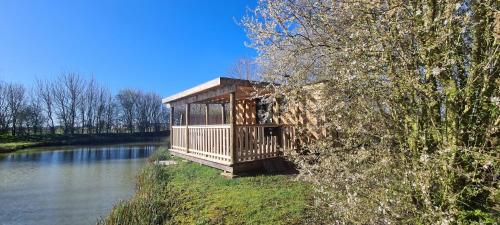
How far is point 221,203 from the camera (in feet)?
17.1

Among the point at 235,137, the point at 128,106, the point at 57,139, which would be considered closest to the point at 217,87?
the point at 235,137

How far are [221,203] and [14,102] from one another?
40.7 m

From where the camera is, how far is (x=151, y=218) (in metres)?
4.98

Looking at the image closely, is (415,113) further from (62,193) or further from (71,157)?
(71,157)

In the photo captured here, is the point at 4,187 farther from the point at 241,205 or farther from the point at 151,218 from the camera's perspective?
the point at 241,205

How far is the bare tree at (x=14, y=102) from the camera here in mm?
35125

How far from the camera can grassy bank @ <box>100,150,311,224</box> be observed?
443 cm

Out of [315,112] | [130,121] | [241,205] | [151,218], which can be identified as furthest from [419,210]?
[130,121]

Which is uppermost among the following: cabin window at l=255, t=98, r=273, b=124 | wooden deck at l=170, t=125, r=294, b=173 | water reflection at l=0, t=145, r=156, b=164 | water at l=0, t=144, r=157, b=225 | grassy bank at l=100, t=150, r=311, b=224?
cabin window at l=255, t=98, r=273, b=124

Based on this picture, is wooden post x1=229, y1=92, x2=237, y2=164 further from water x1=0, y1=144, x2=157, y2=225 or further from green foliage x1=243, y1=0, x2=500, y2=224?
green foliage x1=243, y1=0, x2=500, y2=224

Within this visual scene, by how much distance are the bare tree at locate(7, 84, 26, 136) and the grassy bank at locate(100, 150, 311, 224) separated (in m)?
36.6

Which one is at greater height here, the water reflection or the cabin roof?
the cabin roof

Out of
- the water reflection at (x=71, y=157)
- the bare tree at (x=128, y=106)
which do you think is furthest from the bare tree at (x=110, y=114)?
the water reflection at (x=71, y=157)

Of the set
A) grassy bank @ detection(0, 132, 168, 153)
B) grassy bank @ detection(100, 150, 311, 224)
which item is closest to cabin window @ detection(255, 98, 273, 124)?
grassy bank @ detection(100, 150, 311, 224)
